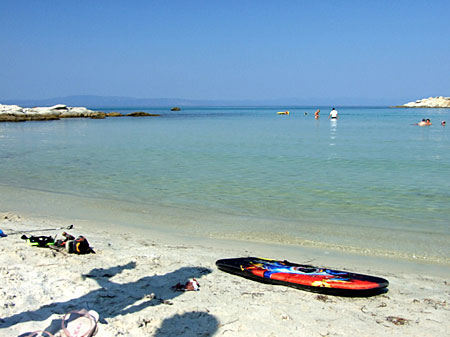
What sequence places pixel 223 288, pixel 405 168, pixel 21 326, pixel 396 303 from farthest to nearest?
pixel 405 168 → pixel 223 288 → pixel 396 303 → pixel 21 326

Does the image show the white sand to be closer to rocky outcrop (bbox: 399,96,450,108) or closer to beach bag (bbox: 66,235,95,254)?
beach bag (bbox: 66,235,95,254)

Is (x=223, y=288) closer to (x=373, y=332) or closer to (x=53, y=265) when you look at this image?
(x=373, y=332)

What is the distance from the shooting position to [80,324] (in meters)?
3.76

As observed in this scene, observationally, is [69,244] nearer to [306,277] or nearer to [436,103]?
[306,277]

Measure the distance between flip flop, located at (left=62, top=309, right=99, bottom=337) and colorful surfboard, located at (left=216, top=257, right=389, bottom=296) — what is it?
8.05 feet

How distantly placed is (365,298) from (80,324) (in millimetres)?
3238

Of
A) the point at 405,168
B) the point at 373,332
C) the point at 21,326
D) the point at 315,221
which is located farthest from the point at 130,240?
the point at 405,168

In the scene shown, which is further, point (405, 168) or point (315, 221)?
point (405, 168)

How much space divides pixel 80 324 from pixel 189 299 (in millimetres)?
1443

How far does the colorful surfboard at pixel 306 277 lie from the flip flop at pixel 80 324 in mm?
2452

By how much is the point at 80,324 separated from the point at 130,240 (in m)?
3.72

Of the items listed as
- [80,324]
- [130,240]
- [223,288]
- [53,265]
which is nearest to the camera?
[80,324]

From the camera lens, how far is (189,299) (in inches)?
194

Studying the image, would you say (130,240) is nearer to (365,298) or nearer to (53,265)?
(53,265)
